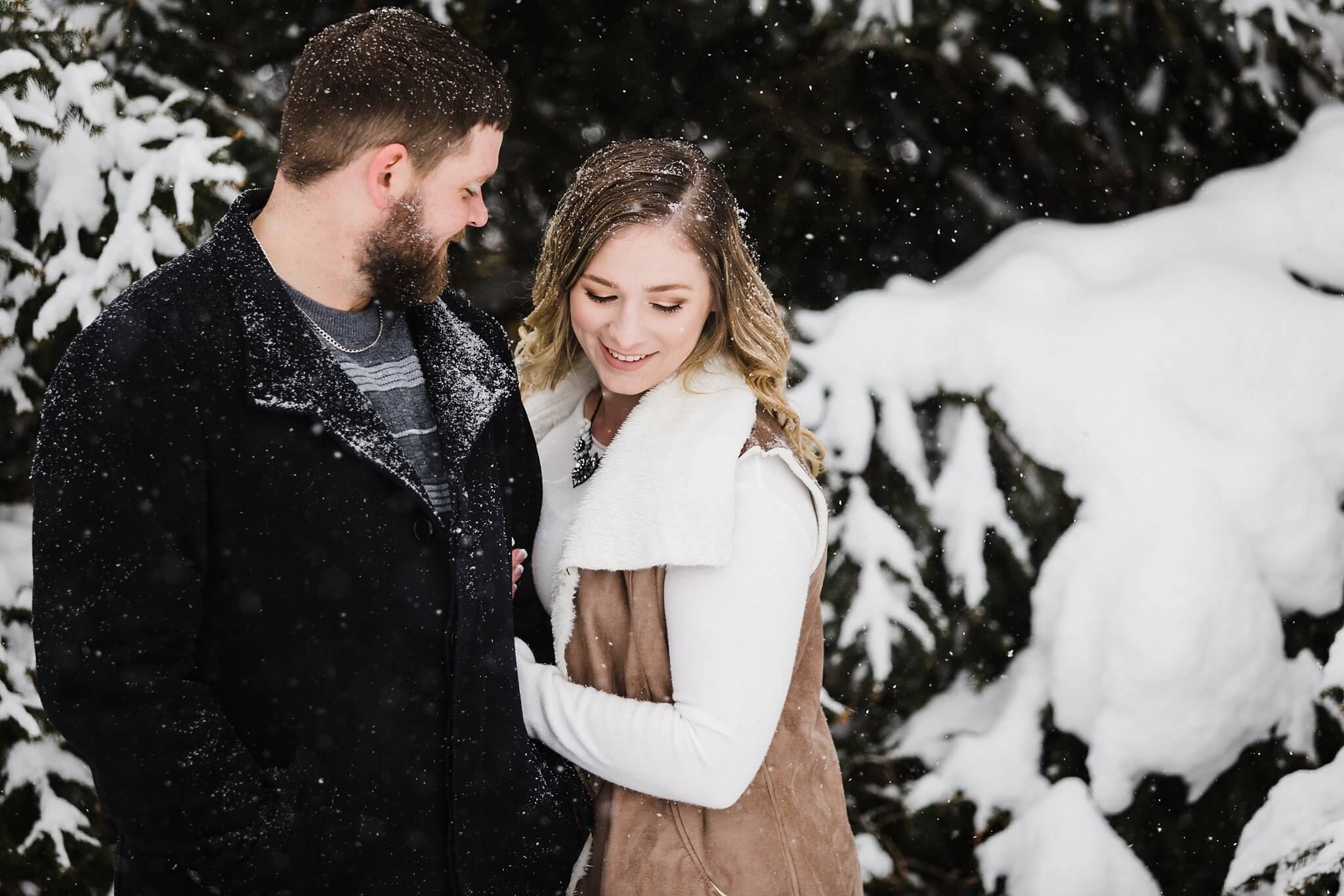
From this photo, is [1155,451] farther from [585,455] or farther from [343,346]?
[343,346]

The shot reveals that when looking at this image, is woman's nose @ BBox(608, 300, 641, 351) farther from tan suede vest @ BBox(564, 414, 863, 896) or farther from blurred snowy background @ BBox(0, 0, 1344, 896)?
blurred snowy background @ BBox(0, 0, 1344, 896)

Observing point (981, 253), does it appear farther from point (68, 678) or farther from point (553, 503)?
point (68, 678)

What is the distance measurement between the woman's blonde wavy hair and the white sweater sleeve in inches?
11.4

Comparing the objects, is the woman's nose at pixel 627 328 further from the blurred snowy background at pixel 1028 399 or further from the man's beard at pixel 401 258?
the blurred snowy background at pixel 1028 399

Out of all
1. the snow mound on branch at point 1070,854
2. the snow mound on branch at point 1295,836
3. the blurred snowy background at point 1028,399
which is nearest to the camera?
the snow mound on branch at point 1295,836

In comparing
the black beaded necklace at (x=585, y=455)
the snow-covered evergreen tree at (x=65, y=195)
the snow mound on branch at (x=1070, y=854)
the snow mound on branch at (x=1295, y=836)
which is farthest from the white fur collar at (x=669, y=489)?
the snow mound on branch at (x=1070, y=854)

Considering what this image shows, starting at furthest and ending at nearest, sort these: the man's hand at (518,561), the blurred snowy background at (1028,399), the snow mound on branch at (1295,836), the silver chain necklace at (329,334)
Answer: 1. the blurred snowy background at (1028,399)
2. the snow mound on branch at (1295,836)
3. the man's hand at (518,561)
4. the silver chain necklace at (329,334)

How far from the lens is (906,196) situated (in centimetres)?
409

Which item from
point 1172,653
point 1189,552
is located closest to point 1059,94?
point 1189,552

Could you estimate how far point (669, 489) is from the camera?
6.50 ft

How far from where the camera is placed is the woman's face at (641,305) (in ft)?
6.88

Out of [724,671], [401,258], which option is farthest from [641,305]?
[724,671]

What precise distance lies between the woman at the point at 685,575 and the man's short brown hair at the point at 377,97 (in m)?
0.38

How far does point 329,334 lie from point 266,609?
51 centimetres
